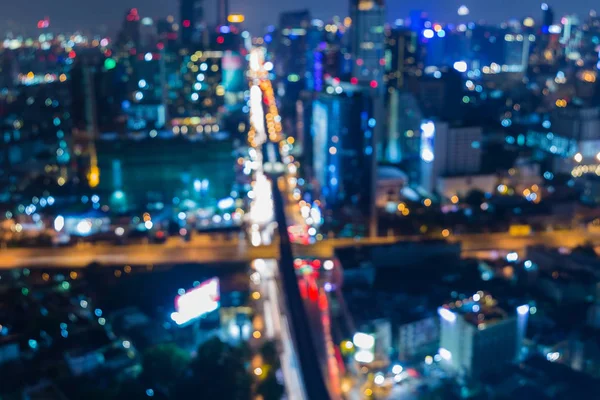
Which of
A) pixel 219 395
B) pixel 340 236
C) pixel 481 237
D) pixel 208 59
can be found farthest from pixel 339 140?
pixel 208 59

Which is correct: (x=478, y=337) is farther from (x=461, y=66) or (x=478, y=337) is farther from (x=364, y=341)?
(x=461, y=66)

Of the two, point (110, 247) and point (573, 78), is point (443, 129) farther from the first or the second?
point (573, 78)

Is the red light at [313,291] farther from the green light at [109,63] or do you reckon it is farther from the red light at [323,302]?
the green light at [109,63]

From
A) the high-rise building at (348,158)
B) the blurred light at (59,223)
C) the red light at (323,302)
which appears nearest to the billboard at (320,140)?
the high-rise building at (348,158)

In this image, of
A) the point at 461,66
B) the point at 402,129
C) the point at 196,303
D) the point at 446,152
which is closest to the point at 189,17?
the point at 461,66

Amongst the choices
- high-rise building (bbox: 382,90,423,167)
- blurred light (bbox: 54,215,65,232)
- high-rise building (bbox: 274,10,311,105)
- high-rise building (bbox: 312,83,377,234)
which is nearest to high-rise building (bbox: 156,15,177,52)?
high-rise building (bbox: 274,10,311,105)
